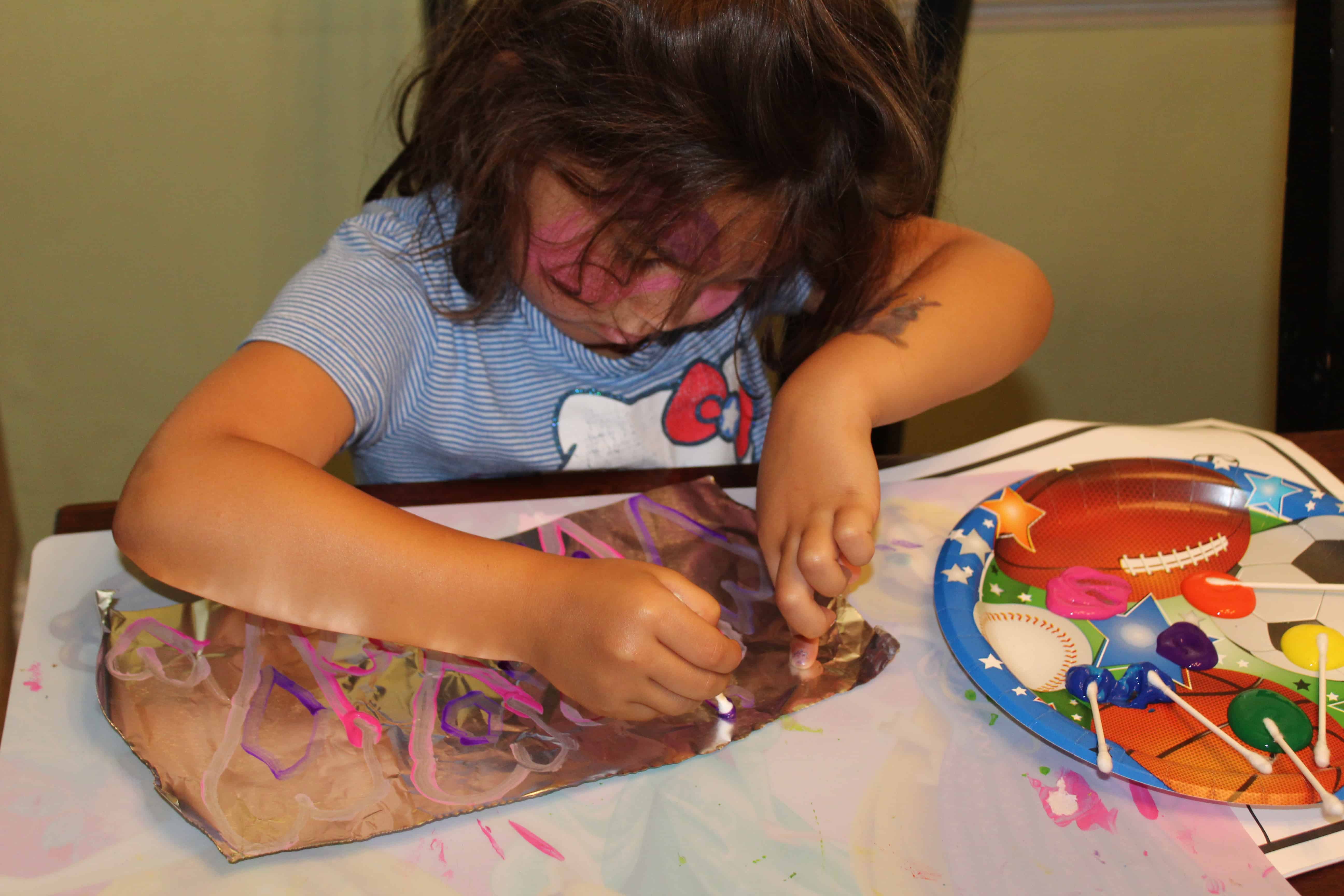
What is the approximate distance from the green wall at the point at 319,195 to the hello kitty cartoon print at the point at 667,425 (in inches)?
28.7

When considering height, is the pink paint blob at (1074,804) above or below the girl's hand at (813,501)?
below

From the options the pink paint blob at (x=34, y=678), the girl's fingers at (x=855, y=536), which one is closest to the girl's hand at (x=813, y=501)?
the girl's fingers at (x=855, y=536)

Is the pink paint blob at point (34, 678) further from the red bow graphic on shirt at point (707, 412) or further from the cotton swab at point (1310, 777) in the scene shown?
the cotton swab at point (1310, 777)

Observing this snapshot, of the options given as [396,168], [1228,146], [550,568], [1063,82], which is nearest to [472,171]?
[396,168]

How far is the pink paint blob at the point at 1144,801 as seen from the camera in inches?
16.2

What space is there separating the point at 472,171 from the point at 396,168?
155 millimetres

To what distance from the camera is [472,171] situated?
60 centimetres

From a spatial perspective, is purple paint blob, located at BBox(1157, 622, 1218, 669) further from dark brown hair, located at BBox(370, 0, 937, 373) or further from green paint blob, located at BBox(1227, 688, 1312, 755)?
dark brown hair, located at BBox(370, 0, 937, 373)

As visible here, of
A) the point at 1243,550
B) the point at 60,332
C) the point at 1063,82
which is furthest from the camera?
the point at 1063,82

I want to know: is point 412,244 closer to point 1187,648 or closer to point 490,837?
point 490,837

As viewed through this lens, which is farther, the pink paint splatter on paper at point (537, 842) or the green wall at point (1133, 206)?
the green wall at point (1133, 206)

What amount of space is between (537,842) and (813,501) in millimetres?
228

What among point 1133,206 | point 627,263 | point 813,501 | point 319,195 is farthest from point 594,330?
point 1133,206

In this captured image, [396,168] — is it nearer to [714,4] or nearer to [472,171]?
[472,171]
